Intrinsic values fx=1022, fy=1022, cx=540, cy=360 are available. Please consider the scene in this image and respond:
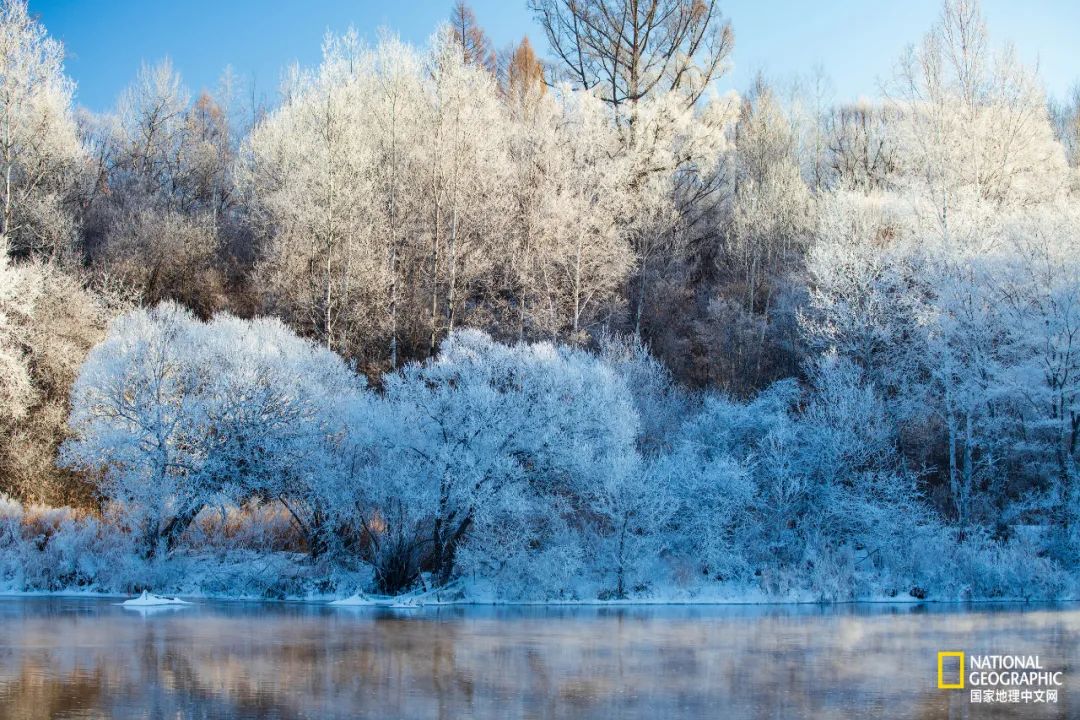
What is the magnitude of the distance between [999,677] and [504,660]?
24.1ft

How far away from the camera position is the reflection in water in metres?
12.7

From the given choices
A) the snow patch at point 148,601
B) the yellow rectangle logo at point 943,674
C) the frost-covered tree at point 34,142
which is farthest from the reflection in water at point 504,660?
the frost-covered tree at point 34,142

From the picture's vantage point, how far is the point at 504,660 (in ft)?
52.7

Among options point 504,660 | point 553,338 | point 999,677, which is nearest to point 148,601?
point 504,660

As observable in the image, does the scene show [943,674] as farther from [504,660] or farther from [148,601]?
[148,601]

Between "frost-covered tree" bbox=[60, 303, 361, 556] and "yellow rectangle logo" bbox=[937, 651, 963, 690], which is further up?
"frost-covered tree" bbox=[60, 303, 361, 556]

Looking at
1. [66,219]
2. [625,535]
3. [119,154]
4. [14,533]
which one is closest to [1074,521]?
[625,535]

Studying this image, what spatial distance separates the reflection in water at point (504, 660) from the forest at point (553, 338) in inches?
106

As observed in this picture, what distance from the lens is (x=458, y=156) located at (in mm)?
34438

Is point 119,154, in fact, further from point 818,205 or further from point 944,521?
point 944,521

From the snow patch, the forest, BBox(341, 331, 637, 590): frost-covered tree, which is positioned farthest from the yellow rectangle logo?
the snow patch

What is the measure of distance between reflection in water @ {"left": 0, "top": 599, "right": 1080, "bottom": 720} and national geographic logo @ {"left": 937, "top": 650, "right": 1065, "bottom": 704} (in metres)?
0.23

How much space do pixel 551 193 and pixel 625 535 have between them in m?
14.7

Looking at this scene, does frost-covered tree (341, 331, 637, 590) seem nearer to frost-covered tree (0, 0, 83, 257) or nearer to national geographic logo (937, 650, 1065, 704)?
national geographic logo (937, 650, 1065, 704)
